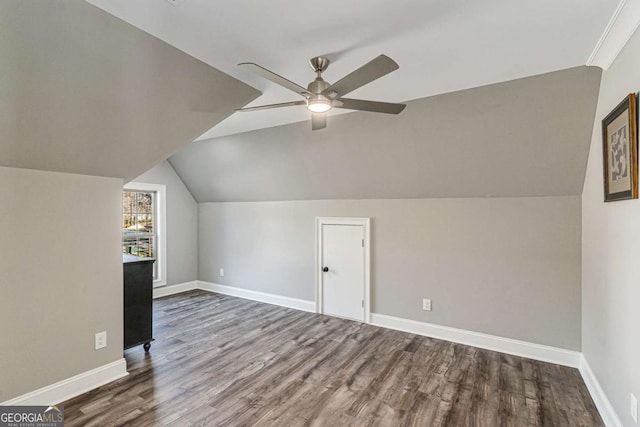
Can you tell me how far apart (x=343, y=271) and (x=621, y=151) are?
3192 mm

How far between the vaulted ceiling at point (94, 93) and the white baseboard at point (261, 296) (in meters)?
2.97

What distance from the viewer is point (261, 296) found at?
524 centimetres

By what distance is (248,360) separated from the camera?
317 cm

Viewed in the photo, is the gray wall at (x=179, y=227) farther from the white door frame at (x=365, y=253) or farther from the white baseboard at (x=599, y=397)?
the white baseboard at (x=599, y=397)

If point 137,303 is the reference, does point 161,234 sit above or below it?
above

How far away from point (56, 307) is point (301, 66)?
2.67m

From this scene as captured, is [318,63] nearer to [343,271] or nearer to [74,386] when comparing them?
[343,271]

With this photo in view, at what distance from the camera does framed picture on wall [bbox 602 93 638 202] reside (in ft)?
5.69

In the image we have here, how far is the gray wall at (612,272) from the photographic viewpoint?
1793mm

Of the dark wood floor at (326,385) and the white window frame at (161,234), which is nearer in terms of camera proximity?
the dark wood floor at (326,385)

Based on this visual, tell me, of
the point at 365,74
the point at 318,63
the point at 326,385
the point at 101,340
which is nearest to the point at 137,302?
the point at 101,340

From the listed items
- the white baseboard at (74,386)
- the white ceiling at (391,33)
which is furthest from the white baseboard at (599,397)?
the white baseboard at (74,386)

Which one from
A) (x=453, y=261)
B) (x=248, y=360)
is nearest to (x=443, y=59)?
(x=453, y=261)

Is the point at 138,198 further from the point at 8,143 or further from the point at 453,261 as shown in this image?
the point at 453,261
